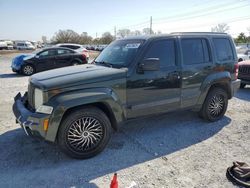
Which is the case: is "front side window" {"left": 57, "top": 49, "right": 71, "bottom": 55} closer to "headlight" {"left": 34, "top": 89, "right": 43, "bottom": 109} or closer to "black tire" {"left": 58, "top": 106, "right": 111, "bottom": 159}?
"headlight" {"left": 34, "top": 89, "right": 43, "bottom": 109}

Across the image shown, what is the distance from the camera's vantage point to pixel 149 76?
14.1ft

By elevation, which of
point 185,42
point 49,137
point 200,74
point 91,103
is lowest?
point 49,137

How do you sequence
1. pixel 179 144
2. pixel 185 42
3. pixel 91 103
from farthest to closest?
pixel 185 42, pixel 179 144, pixel 91 103

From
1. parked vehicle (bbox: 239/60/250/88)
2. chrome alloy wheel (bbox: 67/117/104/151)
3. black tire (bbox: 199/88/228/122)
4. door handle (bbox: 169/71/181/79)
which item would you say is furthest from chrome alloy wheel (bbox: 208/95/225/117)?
parked vehicle (bbox: 239/60/250/88)

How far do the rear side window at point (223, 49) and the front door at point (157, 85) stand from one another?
129cm

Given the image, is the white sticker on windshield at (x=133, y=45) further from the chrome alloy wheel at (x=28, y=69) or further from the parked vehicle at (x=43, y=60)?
the chrome alloy wheel at (x=28, y=69)

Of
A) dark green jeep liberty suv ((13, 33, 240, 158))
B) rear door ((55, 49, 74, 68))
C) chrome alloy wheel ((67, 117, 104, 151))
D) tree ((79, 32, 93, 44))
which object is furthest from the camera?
tree ((79, 32, 93, 44))

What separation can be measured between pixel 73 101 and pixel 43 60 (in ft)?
33.9

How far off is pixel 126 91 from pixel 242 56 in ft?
45.3

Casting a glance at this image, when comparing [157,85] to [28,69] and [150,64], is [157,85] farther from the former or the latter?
[28,69]

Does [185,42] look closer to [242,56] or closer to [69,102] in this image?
[69,102]

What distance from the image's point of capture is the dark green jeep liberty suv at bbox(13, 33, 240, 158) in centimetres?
358

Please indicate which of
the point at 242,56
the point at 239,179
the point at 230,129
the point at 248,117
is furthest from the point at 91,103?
the point at 242,56

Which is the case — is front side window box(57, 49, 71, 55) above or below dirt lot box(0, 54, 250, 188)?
above
